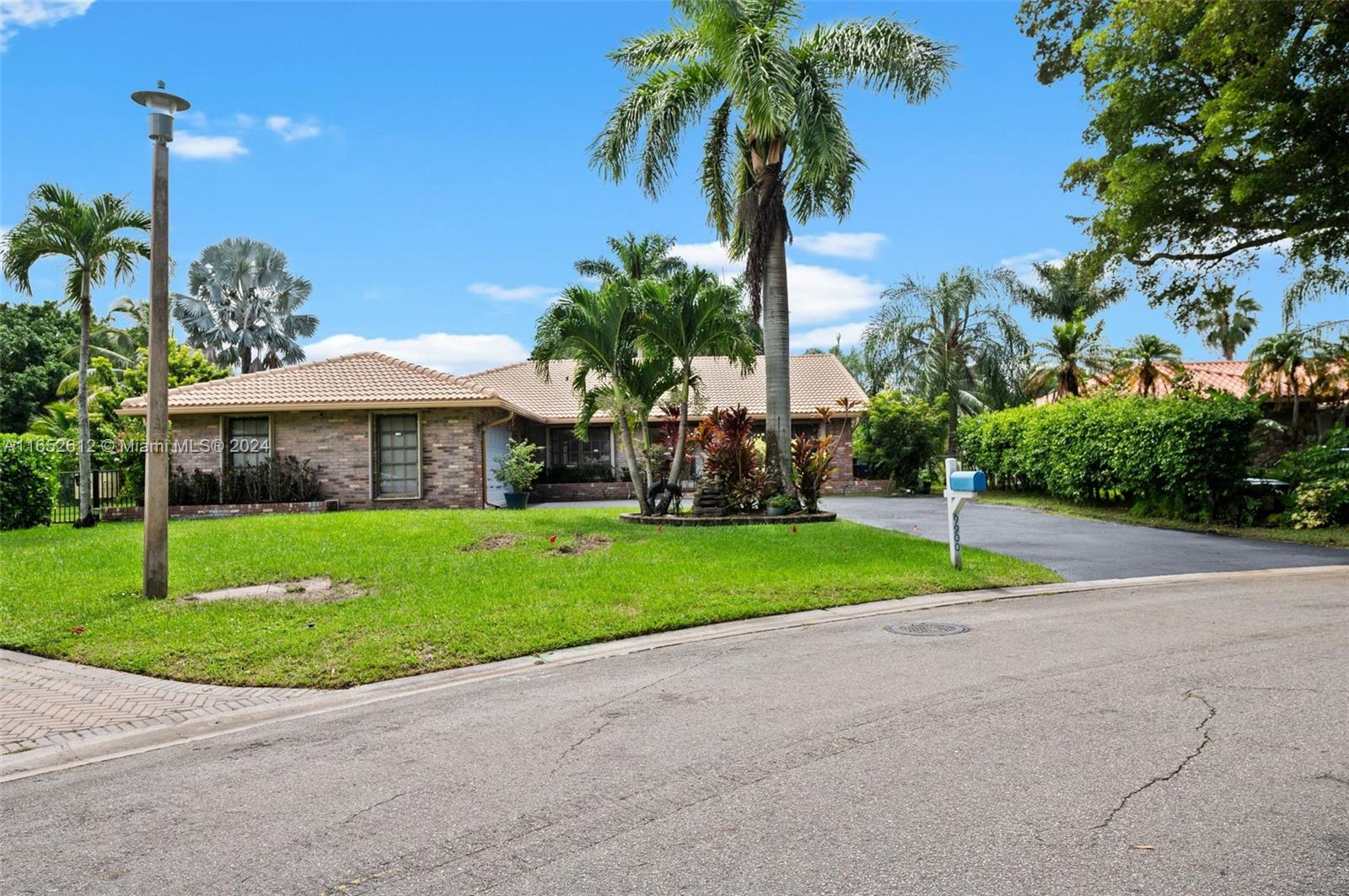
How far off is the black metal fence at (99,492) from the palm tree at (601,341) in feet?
36.0

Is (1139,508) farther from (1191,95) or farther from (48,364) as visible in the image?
(48,364)

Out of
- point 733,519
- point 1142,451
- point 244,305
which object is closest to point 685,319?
point 733,519

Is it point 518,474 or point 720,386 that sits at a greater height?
point 720,386

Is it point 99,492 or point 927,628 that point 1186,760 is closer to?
point 927,628

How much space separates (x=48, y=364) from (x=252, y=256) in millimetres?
10508

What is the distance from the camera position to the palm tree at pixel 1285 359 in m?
29.3

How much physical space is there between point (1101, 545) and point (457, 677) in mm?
11730

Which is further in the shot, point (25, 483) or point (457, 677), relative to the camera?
point (25, 483)

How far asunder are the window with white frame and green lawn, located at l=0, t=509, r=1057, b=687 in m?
7.41

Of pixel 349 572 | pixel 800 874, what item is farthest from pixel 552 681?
pixel 349 572

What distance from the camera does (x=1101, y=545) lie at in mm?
15078

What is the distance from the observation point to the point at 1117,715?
5.45 meters

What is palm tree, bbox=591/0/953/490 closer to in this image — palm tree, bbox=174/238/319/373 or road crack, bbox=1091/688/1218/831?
road crack, bbox=1091/688/1218/831

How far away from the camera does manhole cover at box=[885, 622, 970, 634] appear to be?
833cm
